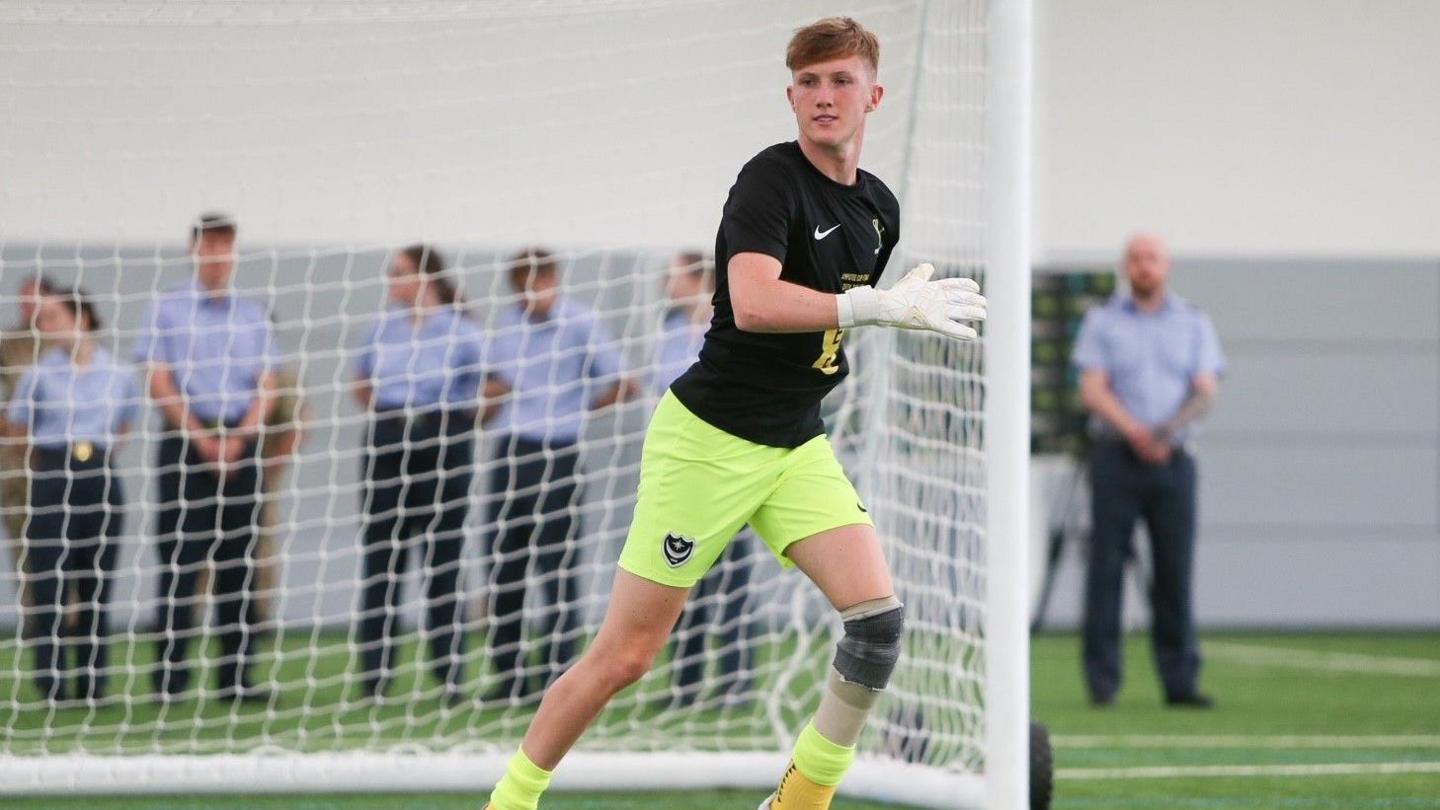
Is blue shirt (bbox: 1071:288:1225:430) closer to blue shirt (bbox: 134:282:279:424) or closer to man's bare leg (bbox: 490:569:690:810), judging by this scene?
blue shirt (bbox: 134:282:279:424)

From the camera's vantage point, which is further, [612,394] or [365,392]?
[365,392]

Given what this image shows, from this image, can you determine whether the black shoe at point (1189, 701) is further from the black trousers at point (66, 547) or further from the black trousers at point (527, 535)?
the black trousers at point (66, 547)

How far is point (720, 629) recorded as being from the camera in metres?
7.28

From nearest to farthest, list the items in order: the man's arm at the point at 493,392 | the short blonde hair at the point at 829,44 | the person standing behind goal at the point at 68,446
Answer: the short blonde hair at the point at 829,44
the person standing behind goal at the point at 68,446
the man's arm at the point at 493,392

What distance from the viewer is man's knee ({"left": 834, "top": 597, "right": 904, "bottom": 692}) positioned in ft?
13.6

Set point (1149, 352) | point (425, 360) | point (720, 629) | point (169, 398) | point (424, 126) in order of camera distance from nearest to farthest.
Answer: point (720, 629) < point (169, 398) < point (425, 360) < point (1149, 352) < point (424, 126)

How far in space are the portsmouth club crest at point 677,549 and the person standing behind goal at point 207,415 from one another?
3559 millimetres

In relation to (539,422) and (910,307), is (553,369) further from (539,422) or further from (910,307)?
(910,307)

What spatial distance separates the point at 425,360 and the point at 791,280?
4.59m

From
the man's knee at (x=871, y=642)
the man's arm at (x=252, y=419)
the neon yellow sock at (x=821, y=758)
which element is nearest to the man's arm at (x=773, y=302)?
the man's knee at (x=871, y=642)

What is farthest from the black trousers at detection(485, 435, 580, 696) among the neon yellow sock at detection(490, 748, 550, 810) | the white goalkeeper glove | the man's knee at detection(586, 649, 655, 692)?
the white goalkeeper glove

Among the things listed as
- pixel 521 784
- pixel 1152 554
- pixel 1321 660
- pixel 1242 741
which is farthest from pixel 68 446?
pixel 1321 660

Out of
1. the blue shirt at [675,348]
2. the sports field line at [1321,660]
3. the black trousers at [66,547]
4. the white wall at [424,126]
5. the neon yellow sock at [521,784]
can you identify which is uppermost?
the white wall at [424,126]

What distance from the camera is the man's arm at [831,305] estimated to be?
3.87 metres
